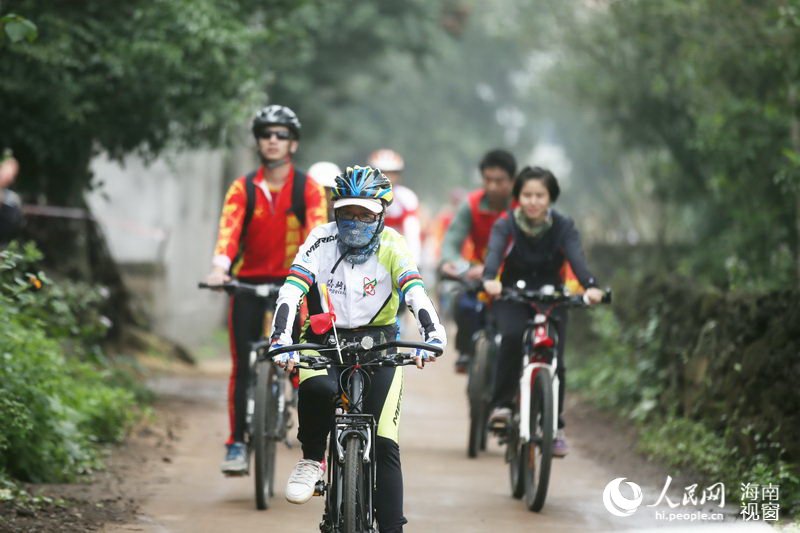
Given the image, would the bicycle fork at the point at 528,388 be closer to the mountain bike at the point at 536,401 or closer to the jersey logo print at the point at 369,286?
the mountain bike at the point at 536,401

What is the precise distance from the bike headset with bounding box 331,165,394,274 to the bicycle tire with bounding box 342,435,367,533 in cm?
97

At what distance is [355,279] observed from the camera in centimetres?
662

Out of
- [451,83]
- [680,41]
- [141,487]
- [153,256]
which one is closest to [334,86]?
[153,256]

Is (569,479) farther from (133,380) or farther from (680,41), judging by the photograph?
(680,41)

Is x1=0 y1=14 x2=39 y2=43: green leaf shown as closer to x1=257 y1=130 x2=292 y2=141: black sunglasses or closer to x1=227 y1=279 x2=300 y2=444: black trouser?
x1=257 y1=130 x2=292 y2=141: black sunglasses

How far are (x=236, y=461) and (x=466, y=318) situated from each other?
347 centimetres

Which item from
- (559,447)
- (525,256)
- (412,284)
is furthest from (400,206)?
(412,284)

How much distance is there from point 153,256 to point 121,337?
14.0 feet

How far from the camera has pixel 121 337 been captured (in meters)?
16.0

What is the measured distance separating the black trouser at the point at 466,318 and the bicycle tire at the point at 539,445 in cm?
273

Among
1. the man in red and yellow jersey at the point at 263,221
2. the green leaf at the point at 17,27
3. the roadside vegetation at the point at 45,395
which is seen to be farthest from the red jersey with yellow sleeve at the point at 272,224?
the green leaf at the point at 17,27

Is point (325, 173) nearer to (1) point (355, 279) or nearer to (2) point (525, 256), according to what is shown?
(2) point (525, 256)

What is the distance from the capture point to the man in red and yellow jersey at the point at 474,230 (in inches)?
436

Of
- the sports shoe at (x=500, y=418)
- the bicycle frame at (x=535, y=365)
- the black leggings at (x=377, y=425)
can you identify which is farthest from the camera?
the sports shoe at (x=500, y=418)
